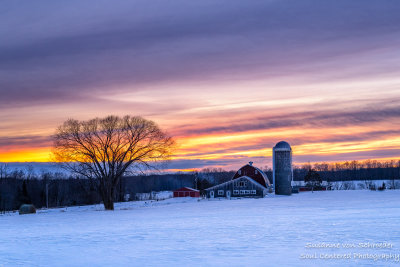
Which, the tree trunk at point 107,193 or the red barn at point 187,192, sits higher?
the tree trunk at point 107,193

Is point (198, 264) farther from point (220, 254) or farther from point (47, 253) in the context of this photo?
point (47, 253)

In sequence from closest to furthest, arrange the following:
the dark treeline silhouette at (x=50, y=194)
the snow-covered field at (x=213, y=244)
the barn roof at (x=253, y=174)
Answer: the snow-covered field at (x=213, y=244), the barn roof at (x=253, y=174), the dark treeline silhouette at (x=50, y=194)

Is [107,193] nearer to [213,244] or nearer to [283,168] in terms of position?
[283,168]

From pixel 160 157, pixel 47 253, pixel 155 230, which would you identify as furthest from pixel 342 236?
pixel 160 157

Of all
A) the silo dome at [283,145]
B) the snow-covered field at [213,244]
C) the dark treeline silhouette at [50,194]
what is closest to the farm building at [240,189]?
the silo dome at [283,145]

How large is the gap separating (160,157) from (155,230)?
79.9ft

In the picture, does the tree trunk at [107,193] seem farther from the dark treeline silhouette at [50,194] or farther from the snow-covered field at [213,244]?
the dark treeline silhouette at [50,194]

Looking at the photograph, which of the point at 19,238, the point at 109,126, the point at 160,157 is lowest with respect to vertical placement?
the point at 19,238

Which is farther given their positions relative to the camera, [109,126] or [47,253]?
[109,126]

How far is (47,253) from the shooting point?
16.8 m

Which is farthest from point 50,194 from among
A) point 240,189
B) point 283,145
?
point 283,145

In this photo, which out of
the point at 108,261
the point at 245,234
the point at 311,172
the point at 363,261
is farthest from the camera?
the point at 311,172

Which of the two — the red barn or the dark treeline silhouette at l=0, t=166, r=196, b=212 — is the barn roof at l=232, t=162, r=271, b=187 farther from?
the red barn

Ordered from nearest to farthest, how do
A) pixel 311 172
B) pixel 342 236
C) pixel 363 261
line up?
pixel 363 261, pixel 342 236, pixel 311 172
